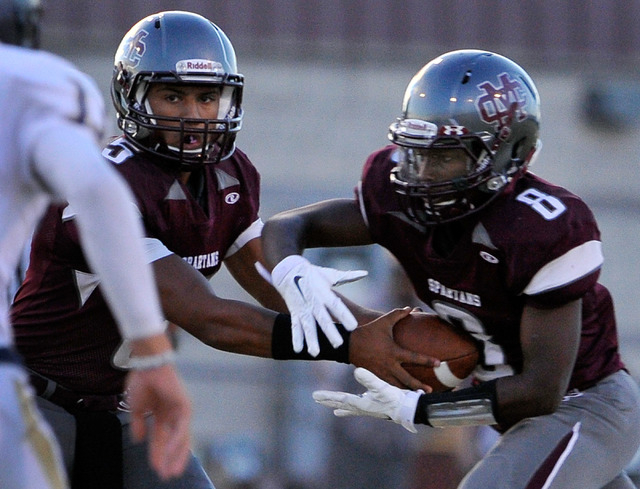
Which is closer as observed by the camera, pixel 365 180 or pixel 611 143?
pixel 365 180

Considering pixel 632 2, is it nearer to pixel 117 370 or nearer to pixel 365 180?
pixel 365 180

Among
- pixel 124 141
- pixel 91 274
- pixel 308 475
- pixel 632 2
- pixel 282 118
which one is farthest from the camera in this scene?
pixel 632 2

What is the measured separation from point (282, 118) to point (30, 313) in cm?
418

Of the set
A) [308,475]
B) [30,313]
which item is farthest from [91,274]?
[308,475]

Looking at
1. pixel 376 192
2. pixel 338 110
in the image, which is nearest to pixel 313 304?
pixel 376 192

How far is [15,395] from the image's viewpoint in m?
1.90

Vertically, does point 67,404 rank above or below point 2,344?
below

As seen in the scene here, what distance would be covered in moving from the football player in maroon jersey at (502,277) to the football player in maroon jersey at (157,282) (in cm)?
18

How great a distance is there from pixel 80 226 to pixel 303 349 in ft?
3.73

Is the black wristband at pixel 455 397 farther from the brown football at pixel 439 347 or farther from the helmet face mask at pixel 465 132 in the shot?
the helmet face mask at pixel 465 132

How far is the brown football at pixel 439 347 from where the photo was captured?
3.02m

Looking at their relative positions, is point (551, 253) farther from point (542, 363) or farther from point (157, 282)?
point (157, 282)

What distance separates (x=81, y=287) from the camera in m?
Result: 2.98

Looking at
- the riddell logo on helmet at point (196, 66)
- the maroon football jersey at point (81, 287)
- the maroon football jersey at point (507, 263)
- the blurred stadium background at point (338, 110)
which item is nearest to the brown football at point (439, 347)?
the maroon football jersey at point (507, 263)
